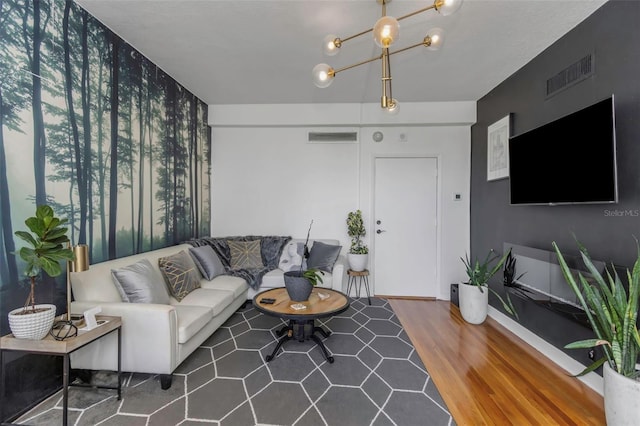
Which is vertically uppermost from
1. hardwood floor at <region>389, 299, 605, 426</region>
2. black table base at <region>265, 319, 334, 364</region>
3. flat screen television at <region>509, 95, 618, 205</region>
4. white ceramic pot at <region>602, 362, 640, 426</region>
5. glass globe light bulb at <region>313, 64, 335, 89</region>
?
glass globe light bulb at <region>313, 64, 335, 89</region>

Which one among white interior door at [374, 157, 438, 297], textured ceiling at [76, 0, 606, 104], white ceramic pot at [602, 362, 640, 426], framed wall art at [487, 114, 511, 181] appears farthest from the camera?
white interior door at [374, 157, 438, 297]

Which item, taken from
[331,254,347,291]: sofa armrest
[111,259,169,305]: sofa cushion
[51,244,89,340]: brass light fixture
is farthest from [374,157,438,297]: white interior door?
[51,244,89,340]: brass light fixture

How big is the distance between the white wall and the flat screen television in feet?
3.97

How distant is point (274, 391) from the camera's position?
190 cm

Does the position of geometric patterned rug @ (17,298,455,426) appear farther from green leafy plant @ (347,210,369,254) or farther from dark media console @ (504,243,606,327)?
green leafy plant @ (347,210,369,254)

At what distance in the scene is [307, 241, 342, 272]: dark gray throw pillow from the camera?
3.54 metres

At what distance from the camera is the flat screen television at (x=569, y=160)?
187 centimetres

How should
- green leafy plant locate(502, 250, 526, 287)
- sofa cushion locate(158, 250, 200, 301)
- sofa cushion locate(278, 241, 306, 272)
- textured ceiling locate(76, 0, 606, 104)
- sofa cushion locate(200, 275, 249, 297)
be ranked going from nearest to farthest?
textured ceiling locate(76, 0, 606, 104)
sofa cushion locate(158, 250, 200, 301)
green leafy plant locate(502, 250, 526, 287)
sofa cushion locate(200, 275, 249, 297)
sofa cushion locate(278, 241, 306, 272)

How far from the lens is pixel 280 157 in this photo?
424cm

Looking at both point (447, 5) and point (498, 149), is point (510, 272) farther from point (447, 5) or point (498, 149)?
point (447, 5)

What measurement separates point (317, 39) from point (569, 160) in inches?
90.4

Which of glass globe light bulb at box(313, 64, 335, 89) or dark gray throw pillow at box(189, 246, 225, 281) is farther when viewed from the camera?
dark gray throw pillow at box(189, 246, 225, 281)

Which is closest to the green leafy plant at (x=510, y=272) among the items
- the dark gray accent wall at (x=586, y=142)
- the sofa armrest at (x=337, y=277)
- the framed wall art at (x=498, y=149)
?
the dark gray accent wall at (x=586, y=142)

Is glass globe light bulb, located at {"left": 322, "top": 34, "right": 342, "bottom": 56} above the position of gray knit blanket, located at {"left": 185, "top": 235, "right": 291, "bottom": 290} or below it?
above
